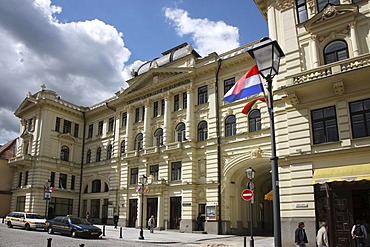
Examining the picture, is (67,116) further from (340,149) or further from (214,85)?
(340,149)

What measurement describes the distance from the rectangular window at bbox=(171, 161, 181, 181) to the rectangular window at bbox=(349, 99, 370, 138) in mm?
18855

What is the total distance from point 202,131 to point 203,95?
377 centimetres

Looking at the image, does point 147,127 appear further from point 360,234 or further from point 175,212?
point 360,234

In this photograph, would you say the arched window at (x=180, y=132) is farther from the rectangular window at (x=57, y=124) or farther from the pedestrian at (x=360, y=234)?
the pedestrian at (x=360, y=234)

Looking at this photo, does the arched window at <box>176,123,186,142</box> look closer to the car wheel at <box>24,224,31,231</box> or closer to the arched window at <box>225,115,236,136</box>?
the arched window at <box>225,115,236,136</box>

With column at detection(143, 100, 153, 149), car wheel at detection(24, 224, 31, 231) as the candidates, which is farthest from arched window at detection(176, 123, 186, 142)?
car wheel at detection(24, 224, 31, 231)

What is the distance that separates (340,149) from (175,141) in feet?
64.2

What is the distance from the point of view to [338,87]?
18688 mm

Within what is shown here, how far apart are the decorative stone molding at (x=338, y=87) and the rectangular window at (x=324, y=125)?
945 mm

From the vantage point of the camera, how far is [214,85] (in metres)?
33.2

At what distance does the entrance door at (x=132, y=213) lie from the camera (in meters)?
37.0

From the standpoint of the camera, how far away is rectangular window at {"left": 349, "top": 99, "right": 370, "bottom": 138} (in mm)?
18094

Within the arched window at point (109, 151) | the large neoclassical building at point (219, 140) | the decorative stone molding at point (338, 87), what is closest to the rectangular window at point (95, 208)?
the large neoclassical building at point (219, 140)

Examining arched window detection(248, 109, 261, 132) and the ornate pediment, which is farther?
arched window detection(248, 109, 261, 132)
